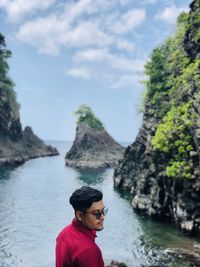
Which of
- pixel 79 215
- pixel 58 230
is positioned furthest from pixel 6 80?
pixel 79 215

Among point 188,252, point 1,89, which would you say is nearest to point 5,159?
point 1,89

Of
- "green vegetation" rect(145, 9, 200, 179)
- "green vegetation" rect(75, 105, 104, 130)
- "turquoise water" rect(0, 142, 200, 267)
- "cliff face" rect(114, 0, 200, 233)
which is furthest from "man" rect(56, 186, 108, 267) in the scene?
"green vegetation" rect(75, 105, 104, 130)

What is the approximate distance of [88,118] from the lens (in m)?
158

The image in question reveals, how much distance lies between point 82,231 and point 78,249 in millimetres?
357

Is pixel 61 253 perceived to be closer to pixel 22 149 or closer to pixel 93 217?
pixel 93 217

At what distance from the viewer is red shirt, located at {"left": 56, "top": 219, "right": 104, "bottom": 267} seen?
5391 millimetres

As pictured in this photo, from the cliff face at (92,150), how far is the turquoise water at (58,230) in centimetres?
5937

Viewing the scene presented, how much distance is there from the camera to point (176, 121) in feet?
148

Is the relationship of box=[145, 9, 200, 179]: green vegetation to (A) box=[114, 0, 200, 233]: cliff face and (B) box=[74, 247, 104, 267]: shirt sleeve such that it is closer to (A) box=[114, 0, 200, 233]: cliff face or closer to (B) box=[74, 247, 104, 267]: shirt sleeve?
(A) box=[114, 0, 200, 233]: cliff face

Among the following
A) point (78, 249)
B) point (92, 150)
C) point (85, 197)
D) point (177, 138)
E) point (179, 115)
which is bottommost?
point (78, 249)

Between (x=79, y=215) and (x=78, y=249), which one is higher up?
(x=79, y=215)

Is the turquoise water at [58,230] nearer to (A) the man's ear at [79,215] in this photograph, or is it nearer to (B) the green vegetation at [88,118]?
(A) the man's ear at [79,215]

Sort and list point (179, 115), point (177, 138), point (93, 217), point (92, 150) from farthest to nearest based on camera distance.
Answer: point (92, 150), point (177, 138), point (179, 115), point (93, 217)

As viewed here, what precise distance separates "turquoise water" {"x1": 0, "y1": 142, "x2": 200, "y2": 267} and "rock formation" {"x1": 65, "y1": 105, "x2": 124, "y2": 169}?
59.9m
